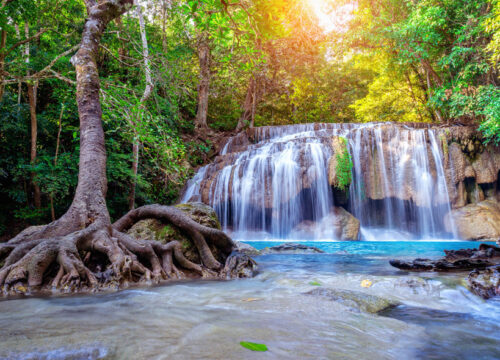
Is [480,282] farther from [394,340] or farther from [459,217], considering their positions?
[459,217]

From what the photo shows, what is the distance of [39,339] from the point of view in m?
1.55

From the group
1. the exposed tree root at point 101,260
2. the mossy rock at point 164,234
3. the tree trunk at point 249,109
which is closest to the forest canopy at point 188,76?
the tree trunk at point 249,109

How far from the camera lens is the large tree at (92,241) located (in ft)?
11.3

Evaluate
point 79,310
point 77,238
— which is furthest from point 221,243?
point 79,310

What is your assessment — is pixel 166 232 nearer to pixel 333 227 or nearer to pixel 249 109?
pixel 333 227

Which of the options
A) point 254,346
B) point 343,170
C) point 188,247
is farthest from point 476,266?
point 343,170

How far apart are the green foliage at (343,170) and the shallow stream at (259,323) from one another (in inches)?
459

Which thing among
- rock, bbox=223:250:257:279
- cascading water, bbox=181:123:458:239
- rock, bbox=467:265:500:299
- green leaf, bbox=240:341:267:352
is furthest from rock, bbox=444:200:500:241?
green leaf, bbox=240:341:267:352

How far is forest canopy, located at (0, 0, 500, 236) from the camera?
18.7 feet

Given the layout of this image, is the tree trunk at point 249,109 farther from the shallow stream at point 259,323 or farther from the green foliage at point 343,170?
the shallow stream at point 259,323

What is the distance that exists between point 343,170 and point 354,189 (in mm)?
1242

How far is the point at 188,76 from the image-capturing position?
7281mm

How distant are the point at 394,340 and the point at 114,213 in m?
13.5

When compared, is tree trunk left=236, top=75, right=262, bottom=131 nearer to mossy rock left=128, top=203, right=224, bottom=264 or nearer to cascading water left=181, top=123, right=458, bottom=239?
cascading water left=181, top=123, right=458, bottom=239
